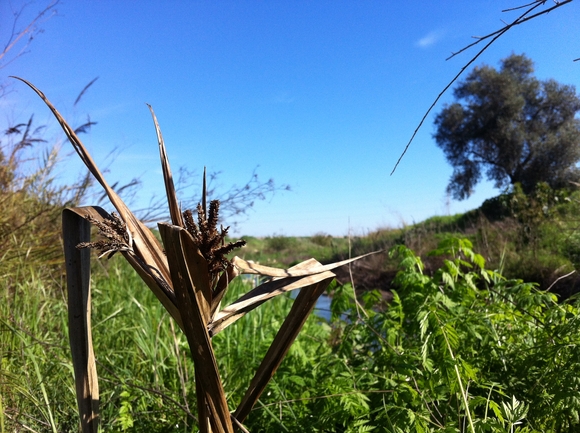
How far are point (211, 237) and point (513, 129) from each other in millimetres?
26386

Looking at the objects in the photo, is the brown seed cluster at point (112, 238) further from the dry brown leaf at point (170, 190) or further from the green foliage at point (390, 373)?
the green foliage at point (390, 373)

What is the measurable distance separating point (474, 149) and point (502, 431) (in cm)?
2653

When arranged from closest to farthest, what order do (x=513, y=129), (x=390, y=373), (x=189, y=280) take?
1. (x=189, y=280)
2. (x=390, y=373)
3. (x=513, y=129)

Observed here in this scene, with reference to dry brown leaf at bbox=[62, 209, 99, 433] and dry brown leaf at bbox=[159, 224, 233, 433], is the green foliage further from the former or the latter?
dry brown leaf at bbox=[159, 224, 233, 433]

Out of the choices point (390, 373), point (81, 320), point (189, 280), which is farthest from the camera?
point (390, 373)

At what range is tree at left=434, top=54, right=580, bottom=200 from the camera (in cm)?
2288

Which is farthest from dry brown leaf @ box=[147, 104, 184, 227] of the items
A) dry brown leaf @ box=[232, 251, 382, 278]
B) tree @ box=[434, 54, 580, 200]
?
tree @ box=[434, 54, 580, 200]

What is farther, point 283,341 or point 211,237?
point 283,341

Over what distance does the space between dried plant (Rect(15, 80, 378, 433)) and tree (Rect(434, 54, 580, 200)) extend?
25.5 meters

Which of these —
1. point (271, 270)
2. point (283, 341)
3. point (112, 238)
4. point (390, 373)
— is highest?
point (112, 238)

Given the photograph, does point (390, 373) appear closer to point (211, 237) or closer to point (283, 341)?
point (283, 341)

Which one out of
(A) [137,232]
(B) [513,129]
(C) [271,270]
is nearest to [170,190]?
(A) [137,232]

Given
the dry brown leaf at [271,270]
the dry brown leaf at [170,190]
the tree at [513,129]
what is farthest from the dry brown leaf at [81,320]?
the tree at [513,129]

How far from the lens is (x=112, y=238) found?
67 centimetres
